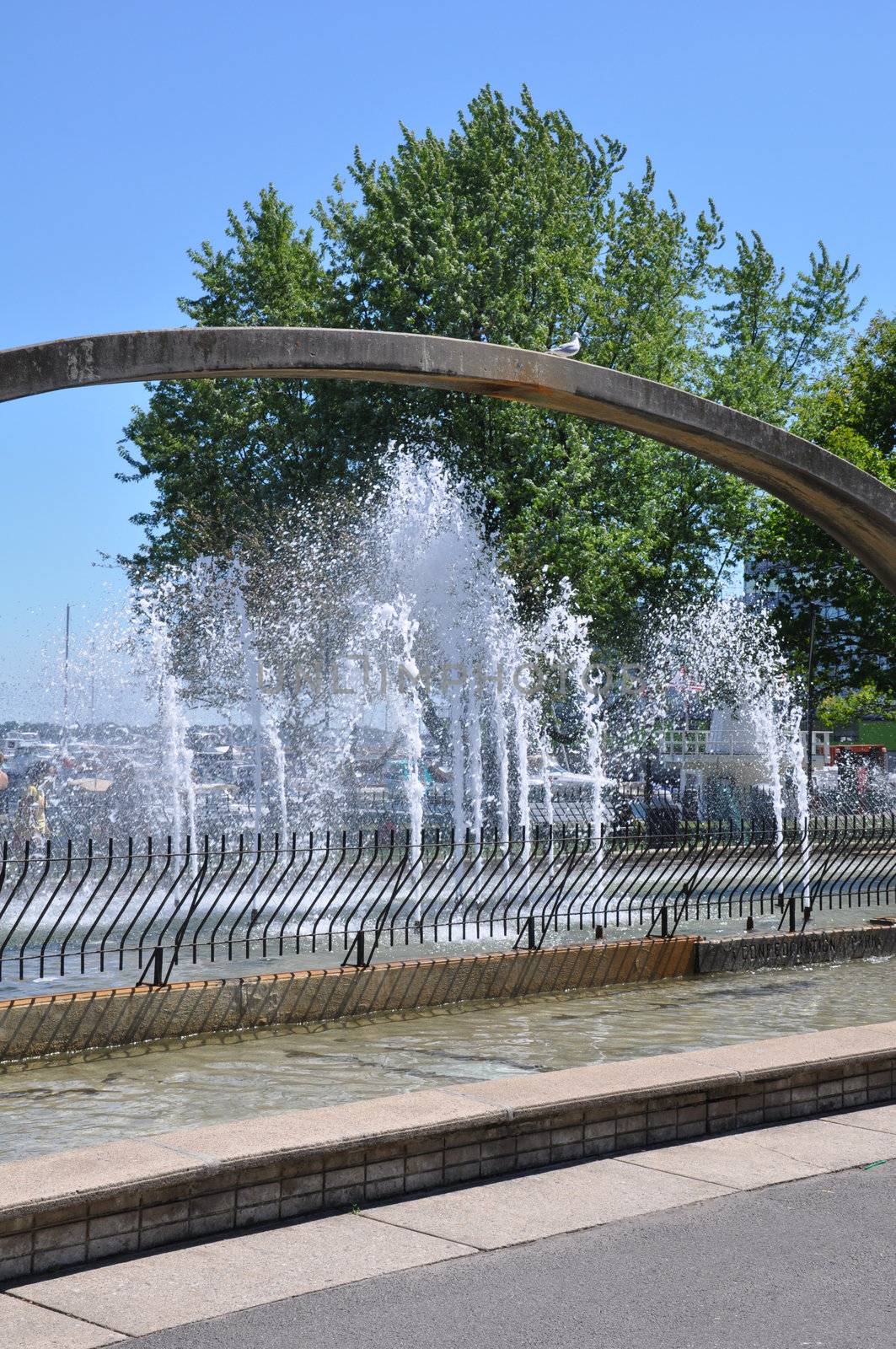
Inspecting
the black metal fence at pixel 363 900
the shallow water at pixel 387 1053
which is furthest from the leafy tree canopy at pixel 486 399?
the shallow water at pixel 387 1053

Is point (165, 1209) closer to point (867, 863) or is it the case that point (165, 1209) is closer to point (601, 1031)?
point (601, 1031)

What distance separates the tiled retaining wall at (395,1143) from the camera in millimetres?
4883

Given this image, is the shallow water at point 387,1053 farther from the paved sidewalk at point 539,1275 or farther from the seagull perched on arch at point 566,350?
the seagull perched on arch at point 566,350

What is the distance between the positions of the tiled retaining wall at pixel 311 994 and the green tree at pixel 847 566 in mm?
19752

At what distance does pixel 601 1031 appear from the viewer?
32.8 feet

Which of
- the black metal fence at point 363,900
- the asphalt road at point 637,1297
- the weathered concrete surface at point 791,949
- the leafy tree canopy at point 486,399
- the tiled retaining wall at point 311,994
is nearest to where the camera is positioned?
the asphalt road at point 637,1297

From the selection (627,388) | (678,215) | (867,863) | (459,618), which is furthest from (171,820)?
(678,215)

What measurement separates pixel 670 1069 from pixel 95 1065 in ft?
11.8

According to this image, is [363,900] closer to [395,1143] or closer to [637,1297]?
[395,1143]

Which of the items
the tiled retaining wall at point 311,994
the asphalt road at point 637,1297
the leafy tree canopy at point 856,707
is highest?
the leafy tree canopy at point 856,707

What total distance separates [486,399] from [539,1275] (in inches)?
995

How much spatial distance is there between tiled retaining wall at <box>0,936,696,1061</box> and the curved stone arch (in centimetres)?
367

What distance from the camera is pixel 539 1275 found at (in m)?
4.80

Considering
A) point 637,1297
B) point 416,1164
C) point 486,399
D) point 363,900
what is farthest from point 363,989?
point 486,399
